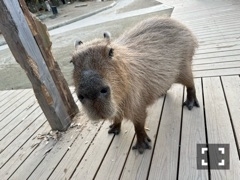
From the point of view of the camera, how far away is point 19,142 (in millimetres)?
2602

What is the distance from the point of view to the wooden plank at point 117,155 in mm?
1887

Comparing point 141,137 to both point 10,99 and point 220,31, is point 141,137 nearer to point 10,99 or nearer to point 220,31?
point 10,99

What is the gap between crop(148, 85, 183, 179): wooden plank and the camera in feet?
5.79

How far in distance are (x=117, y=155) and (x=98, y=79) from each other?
0.90 metres

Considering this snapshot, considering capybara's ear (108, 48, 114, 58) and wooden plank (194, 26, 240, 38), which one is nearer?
capybara's ear (108, 48, 114, 58)

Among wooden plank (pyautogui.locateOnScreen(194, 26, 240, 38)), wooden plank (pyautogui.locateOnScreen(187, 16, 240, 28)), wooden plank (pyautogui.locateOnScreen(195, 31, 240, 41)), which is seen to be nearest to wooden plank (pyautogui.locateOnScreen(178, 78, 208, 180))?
wooden plank (pyautogui.locateOnScreen(195, 31, 240, 41))

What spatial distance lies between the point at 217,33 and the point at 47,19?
10.8 meters

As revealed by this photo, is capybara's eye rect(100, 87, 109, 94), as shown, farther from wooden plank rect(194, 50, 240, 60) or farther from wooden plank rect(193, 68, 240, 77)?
wooden plank rect(194, 50, 240, 60)

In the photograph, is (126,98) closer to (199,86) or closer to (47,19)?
(199,86)

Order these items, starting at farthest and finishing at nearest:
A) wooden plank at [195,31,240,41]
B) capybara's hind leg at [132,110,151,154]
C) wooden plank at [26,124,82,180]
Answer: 1. wooden plank at [195,31,240,41]
2. wooden plank at [26,124,82,180]
3. capybara's hind leg at [132,110,151,154]

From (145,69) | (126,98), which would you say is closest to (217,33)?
(145,69)

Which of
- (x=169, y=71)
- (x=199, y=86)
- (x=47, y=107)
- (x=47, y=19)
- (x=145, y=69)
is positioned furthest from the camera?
(x=47, y=19)

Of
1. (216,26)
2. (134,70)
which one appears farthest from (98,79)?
(216,26)

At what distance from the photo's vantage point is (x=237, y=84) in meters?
2.50
